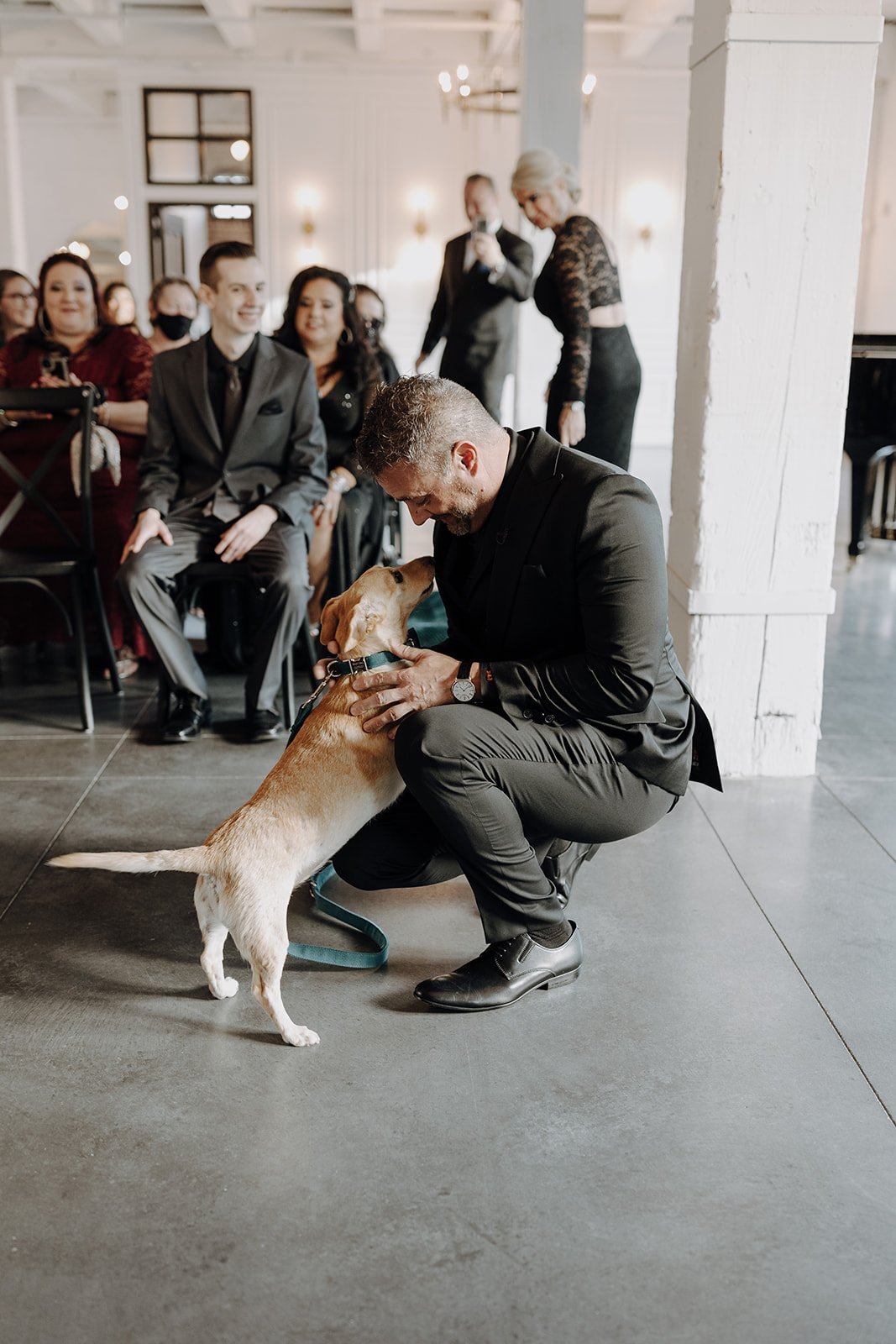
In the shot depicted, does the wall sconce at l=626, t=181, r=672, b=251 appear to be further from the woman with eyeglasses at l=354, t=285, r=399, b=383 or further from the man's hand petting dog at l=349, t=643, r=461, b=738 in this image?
the man's hand petting dog at l=349, t=643, r=461, b=738

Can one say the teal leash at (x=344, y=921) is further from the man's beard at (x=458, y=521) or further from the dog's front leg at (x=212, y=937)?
the man's beard at (x=458, y=521)

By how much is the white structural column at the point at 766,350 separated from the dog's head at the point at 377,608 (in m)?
1.23

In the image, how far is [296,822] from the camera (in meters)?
2.09

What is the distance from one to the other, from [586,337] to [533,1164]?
10.5 feet

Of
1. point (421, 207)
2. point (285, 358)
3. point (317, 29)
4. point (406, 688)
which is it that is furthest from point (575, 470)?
point (317, 29)

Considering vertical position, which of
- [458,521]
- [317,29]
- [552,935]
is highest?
[317,29]

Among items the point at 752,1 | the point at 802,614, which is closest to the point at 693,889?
the point at 802,614

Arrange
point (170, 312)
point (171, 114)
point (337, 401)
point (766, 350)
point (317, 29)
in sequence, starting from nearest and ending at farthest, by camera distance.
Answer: point (766, 350)
point (337, 401)
point (170, 312)
point (317, 29)
point (171, 114)

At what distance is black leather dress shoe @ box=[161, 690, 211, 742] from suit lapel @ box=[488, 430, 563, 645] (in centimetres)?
178

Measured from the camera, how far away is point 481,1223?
164cm

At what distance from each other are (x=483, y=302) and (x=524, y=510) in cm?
375

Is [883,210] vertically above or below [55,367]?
above

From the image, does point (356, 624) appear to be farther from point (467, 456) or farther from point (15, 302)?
point (15, 302)

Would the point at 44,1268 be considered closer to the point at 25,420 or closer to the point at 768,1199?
the point at 768,1199
